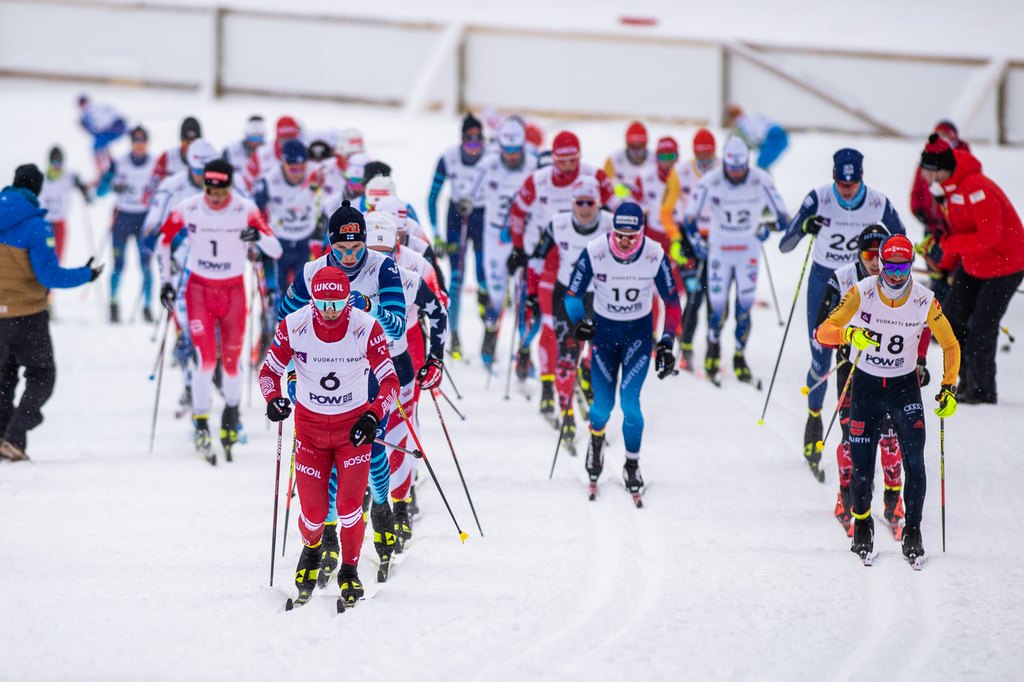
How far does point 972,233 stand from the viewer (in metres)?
11.1

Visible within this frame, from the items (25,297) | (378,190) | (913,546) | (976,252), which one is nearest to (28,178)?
(25,297)

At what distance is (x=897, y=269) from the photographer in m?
7.88

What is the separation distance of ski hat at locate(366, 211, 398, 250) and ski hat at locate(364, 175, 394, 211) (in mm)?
1270

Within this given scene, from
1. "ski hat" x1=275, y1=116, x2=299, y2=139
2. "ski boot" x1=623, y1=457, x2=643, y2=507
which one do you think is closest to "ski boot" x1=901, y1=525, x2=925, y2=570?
"ski boot" x1=623, y1=457, x2=643, y2=507

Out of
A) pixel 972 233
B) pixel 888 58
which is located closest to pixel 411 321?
pixel 972 233

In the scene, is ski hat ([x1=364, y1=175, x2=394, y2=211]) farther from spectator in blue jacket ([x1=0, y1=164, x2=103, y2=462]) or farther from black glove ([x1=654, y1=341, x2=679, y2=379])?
black glove ([x1=654, y1=341, x2=679, y2=379])

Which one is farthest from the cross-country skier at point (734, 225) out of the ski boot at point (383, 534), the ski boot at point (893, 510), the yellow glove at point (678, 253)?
the ski boot at point (383, 534)

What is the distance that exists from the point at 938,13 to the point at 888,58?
6394mm

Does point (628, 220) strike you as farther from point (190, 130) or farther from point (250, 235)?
point (190, 130)

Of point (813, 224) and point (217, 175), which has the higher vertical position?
point (217, 175)

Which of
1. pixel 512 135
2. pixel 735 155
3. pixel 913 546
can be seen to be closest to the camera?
pixel 913 546

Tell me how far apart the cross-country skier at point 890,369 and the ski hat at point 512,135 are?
17.3ft

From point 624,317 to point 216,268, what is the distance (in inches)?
135

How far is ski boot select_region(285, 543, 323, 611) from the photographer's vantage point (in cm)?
755
